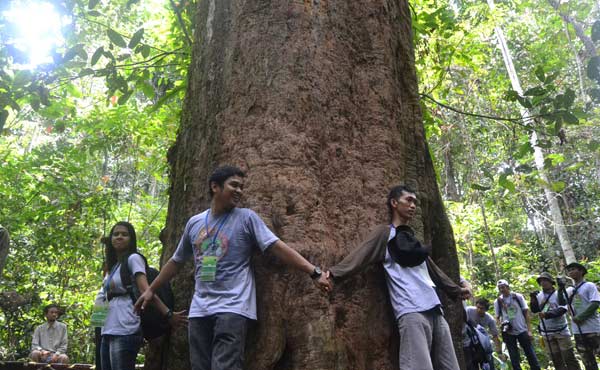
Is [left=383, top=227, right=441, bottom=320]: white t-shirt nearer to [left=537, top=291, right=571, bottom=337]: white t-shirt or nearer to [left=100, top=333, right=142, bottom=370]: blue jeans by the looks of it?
[left=100, top=333, right=142, bottom=370]: blue jeans

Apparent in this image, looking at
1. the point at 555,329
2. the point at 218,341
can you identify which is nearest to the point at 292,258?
the point at 218,341

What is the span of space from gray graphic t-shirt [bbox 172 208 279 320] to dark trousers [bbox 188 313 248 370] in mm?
46

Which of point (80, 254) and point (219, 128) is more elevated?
point (80, 254)

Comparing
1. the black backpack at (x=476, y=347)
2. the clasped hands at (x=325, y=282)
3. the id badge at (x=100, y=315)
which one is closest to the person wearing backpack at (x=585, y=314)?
the black backpack at (x=476, y=347)

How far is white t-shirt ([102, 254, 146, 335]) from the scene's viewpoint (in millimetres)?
3852

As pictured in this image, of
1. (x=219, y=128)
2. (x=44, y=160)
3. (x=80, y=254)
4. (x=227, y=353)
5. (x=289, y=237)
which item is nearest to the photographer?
(x=227, y=353)

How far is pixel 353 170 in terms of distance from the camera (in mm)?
3533

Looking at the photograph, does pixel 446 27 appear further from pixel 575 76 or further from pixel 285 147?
pixel 575 76

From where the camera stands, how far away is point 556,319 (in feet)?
26.2

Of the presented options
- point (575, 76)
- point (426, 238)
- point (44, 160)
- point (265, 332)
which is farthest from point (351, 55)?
point (575, 76)

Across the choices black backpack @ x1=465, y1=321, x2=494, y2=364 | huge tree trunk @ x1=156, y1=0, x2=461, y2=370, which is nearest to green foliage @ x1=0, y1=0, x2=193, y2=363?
huge tree trunk @ x1=156, y1=0, x2=461, y2=370

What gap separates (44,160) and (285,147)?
27.9ft

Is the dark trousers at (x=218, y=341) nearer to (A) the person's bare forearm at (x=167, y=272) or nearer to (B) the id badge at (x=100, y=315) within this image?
(A) the person's bare forearm at (x=167, y=272)

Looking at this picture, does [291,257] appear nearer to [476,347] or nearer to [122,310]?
[122,310]
